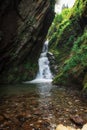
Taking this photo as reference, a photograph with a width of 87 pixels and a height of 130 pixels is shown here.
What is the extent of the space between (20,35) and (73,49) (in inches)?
249

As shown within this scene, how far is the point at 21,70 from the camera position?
66.1ft

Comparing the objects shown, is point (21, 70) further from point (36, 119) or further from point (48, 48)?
point (36, 119)

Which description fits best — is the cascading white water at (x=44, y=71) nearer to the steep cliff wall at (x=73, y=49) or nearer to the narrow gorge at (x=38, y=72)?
the narrow gorge at (x=38, y=72)

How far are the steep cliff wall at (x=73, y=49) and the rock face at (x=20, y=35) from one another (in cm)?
343

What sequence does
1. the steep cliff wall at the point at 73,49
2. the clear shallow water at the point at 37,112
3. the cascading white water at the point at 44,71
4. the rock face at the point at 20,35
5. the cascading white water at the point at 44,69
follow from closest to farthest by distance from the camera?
the clear shallow water at the point at 37,112 → the rock face at the point at 20,35 → the steep cliff wall at the point at 73,49 → the cascading white water at the point at 44,71 → the cascading white water at the point at 44,69

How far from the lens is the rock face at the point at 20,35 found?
12.8 meters

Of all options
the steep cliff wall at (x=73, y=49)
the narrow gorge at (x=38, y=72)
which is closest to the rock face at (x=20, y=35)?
the narrow gorge at (x=38, y=72)

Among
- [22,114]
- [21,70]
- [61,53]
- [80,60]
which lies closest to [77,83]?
[80,60]

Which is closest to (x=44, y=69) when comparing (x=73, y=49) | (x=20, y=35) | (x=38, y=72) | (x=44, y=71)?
(x=44, y=71)

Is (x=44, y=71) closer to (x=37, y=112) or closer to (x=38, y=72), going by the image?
(x=38, y=72)

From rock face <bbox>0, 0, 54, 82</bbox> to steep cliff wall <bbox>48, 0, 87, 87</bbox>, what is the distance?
3427 mm


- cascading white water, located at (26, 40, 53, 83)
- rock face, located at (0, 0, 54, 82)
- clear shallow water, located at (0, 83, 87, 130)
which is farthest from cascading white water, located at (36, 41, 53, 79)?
clear shallow water, located at (0, 83, 87, 130)

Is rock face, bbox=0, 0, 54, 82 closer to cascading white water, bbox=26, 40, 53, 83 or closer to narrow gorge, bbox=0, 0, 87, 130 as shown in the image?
narrow gorge, bbox=0, 0, 87, 130

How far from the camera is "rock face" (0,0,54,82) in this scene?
12750 mm
